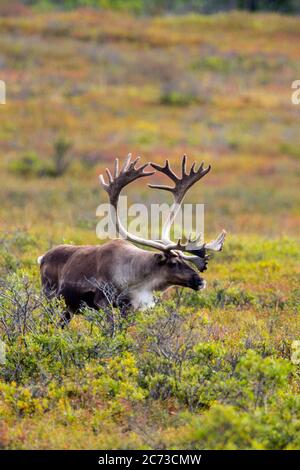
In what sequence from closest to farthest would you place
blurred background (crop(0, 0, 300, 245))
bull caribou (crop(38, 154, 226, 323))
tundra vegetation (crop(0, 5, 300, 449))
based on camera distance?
tundra vegetation (crop(0, 5, 300, 449)), bull caribou (crop(38, 154, 226, 323)), blurred background (crop(0, 0, 300, 245))

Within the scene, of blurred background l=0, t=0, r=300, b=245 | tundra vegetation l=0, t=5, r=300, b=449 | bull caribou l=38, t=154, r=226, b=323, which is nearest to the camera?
tundra vegetation l=0, t=5, r=300, b=449

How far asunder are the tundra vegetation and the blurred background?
93mm

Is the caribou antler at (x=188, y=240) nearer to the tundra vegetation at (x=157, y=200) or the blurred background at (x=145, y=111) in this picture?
the tundra vegetation at (x=157, y=200)

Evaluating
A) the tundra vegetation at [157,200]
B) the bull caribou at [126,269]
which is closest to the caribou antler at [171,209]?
the bull caribou at [126,269]

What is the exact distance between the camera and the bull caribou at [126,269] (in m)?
8.38

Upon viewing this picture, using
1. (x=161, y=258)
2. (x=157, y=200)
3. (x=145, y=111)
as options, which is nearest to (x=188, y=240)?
(x=161, y=258)

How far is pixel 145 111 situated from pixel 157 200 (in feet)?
39.2

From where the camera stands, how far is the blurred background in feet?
68.0

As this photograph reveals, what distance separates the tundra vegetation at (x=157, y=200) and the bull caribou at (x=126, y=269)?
25 cm

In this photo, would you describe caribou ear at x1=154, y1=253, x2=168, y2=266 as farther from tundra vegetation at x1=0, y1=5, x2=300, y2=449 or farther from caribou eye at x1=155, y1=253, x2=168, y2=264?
tundra vegetation at x1=0, y1=5, x2=300, y2=449

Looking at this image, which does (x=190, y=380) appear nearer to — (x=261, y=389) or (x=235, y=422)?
(x=261, y=389)

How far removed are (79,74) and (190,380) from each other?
3130 centimetres

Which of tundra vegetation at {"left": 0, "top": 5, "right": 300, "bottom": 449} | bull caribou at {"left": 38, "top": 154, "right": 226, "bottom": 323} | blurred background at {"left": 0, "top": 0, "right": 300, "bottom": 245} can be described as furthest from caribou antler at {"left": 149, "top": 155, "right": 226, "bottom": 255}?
blurred background at {"left": 0, "top": 0, "right": 300, "bottom": 245}

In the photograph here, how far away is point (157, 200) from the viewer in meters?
21.0
